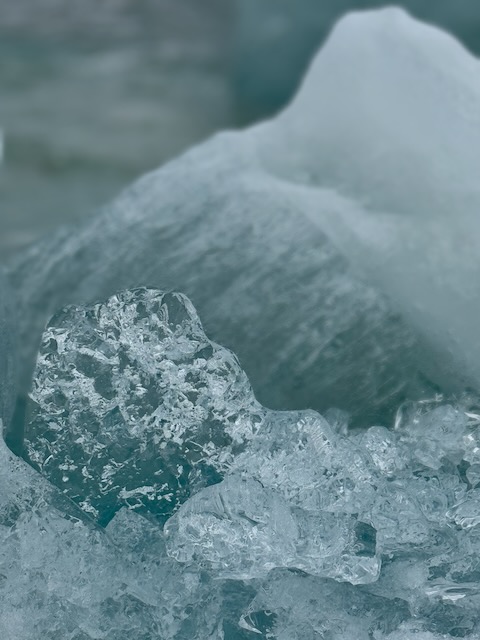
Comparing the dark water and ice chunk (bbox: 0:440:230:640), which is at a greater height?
ice chunk (bbox: 0:440:230:640)

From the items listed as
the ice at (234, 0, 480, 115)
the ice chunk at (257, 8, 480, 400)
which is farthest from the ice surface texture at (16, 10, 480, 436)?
the ice at (234, 0, 480, 115)

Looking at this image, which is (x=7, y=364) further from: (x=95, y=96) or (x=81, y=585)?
(x=95, y=96)

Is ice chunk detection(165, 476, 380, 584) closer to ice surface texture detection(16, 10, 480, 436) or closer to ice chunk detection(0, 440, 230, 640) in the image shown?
ice chunk detection(0, 440, 230, 640)

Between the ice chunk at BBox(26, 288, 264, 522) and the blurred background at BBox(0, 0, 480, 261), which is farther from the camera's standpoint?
the blurred background at BBox(0, 0, 480, 261)

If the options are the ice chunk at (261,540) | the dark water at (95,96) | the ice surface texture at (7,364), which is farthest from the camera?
the dark water at (95,96)

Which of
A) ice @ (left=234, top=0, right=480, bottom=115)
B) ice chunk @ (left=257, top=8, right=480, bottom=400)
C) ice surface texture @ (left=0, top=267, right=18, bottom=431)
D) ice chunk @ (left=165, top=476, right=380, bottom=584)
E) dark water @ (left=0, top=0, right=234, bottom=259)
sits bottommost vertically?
dark water @ (left=0, top=0, right=234, bottom=259)

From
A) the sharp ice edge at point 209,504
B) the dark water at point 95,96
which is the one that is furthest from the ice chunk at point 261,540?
the dark water at point 95,96

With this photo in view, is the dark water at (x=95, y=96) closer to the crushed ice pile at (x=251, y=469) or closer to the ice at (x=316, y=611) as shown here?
the crushed ice pile at (x=251, y=469)
